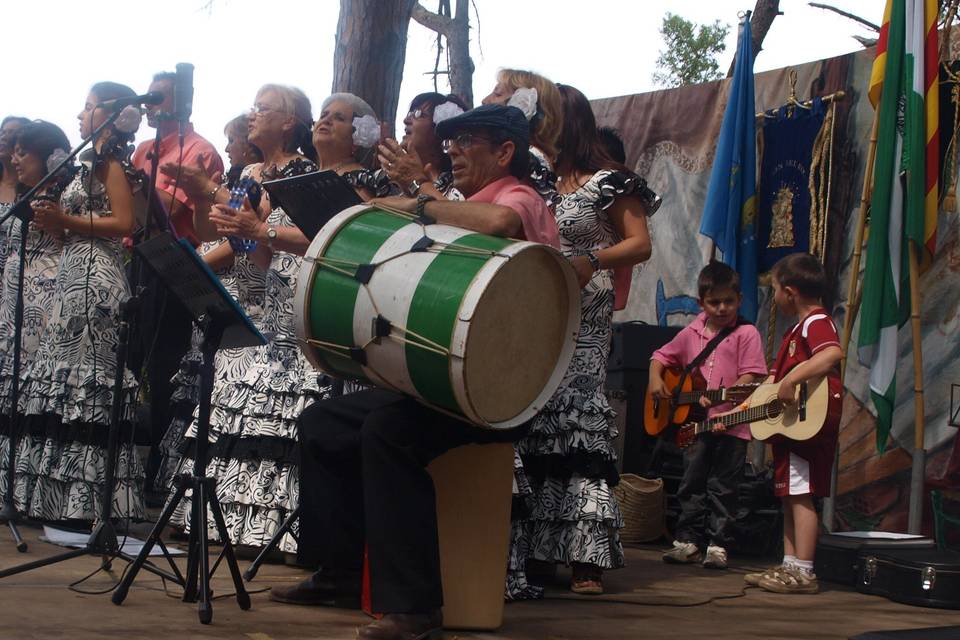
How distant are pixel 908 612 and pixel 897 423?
6.24 feet

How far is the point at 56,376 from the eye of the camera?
18.6 ft

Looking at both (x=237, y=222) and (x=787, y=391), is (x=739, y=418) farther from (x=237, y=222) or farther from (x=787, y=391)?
(x=237, y=222)

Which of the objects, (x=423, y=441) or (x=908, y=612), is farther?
(x=908, y=612)

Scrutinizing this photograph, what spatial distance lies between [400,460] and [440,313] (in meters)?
0.48

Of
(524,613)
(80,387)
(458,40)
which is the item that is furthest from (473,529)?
(458,40)

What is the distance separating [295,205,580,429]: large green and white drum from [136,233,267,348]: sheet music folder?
204 mm

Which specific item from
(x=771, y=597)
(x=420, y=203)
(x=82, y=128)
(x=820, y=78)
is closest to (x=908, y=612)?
(x=771, y=597)

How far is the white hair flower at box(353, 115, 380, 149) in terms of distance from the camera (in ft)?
16.5

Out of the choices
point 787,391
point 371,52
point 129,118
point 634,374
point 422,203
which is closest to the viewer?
point 422,203

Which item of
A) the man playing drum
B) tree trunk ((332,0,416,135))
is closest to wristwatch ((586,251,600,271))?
the man playing drum

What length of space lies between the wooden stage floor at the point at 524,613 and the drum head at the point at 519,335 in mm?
775

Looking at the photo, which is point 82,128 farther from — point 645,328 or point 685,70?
point 685,70

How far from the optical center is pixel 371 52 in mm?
8680

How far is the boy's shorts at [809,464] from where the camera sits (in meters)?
5.27
